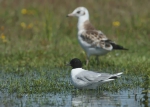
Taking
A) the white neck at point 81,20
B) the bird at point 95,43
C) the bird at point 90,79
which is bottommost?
the bird at point 90,79

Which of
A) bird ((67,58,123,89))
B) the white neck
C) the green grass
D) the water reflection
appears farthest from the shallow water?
the white neck

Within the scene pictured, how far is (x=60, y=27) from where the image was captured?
1728 centimetres

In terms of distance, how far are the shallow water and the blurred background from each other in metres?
3.83

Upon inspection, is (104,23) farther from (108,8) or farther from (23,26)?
(23,26)

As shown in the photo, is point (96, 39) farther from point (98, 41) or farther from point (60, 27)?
point (60, 27)

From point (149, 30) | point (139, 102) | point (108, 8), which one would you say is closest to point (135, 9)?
point (108, 8)

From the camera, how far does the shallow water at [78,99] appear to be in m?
8.40

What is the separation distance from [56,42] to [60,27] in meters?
1.64

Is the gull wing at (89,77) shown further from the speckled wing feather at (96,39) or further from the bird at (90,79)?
the speckled wing feather at (96,39)

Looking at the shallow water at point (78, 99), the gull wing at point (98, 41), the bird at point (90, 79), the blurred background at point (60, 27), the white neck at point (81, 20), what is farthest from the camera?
the blurred background at point (60, 27)

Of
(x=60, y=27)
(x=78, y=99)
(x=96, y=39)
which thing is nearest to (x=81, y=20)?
(x=96, y=39)

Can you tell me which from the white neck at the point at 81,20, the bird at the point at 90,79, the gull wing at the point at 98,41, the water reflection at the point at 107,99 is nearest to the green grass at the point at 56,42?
the bird at the point at 90,79

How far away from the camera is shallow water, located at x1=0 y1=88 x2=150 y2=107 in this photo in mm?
8398

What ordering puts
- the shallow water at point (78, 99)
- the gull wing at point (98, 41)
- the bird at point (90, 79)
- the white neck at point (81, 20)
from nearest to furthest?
the shallow water at point (78, 99) → the bird at point (90, 79) → the gull wing at point (98, 41) → the white neck at point (81, 20)
